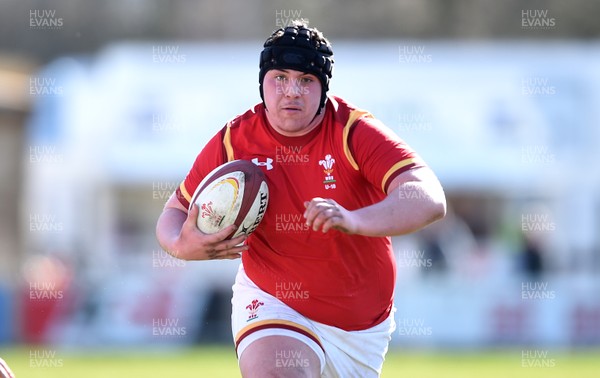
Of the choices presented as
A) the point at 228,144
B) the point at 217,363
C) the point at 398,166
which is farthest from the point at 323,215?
the point at 217,363

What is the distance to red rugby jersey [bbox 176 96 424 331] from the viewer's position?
5965mm

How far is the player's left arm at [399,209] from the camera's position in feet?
17.1

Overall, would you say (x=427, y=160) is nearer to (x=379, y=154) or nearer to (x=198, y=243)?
(x=379, y=154)

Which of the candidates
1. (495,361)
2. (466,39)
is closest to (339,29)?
(466,39)

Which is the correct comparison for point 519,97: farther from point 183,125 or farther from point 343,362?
Answer: point 343,362

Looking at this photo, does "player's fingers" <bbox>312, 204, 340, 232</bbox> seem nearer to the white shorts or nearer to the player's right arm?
the player's right arm

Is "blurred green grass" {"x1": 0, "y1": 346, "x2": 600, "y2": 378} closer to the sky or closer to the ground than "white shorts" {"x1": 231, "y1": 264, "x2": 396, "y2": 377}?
closer to the ground

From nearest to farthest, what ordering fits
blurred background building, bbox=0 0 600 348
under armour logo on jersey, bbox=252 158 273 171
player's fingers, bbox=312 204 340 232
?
player's fingers, bbox=312 204 340 232, under armour logo on jersey, bbox=252 158 273 171, blurred background building, bbox=0 0 600 348

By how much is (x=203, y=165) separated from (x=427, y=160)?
14.0 m

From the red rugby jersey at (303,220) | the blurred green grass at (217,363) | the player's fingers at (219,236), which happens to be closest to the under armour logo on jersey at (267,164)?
the red rugby jersey at (303,220)

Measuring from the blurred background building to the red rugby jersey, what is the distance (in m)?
11.0

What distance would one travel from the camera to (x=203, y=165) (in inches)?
246

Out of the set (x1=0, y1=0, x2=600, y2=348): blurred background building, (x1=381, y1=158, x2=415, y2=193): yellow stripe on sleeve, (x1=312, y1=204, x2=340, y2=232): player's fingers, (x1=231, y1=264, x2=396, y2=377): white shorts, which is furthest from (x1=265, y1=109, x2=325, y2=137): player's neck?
(x1=0, y1=0, x2=600, y2=348): blurred background building

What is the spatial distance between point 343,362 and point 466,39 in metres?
35.5
